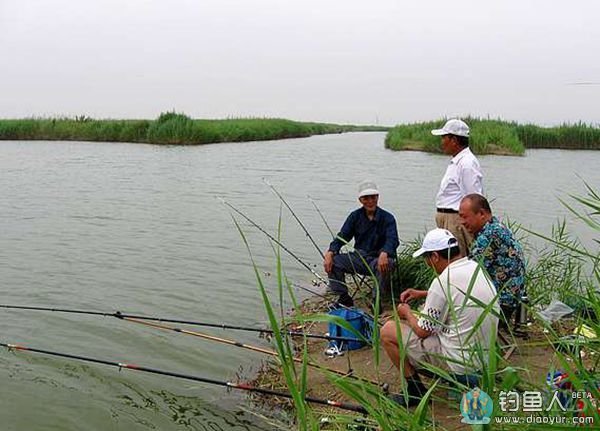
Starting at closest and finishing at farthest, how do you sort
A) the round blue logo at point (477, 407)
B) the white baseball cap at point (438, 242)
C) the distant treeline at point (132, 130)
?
the round blue logo at point (477, 407)
the white baseball cap at point (438, 242)
the distant treeline at point (132, 130)

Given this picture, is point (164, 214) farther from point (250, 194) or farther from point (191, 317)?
point (191, 317)

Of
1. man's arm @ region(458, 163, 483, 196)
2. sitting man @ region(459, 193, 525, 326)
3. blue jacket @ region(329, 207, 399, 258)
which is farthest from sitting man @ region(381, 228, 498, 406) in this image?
blue jacket @ region(329, 207, 399, 258)

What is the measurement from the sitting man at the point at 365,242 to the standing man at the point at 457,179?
51 centimetres

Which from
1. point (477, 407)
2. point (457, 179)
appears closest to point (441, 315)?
point (477, 407)

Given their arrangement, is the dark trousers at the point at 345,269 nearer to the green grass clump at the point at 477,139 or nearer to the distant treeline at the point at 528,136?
the green grass clump at the point at 477,139

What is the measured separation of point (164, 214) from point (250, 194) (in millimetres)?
3115

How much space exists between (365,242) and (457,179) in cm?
105

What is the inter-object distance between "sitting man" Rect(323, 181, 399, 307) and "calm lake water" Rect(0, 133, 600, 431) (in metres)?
0.90

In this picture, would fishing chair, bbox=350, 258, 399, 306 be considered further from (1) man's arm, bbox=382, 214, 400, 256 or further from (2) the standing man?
(2) the standing man

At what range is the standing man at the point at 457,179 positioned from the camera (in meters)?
5.12

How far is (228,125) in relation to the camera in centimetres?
3775

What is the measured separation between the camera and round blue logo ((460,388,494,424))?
1874mm

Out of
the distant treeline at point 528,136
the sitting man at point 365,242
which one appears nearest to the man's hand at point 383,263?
the sitting man at point 365,242

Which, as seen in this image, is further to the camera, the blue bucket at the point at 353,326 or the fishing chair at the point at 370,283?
the fishing chair at the point at 370,283
